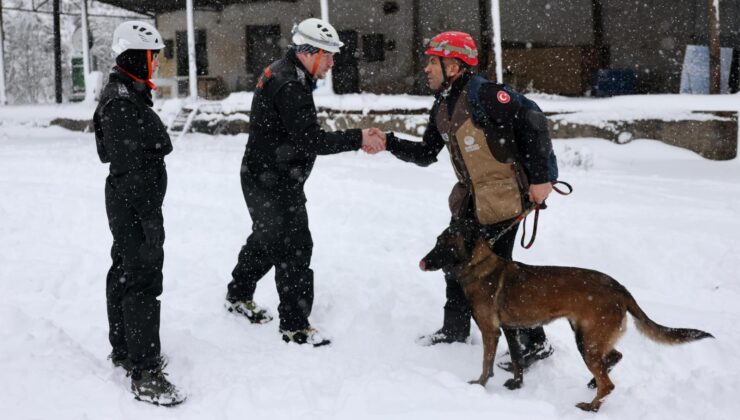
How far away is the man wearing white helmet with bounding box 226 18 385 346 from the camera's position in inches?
161

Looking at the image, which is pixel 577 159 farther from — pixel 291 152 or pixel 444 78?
pixel 291 152

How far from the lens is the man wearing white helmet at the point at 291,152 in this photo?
4.09 metres

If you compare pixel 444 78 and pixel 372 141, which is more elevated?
pixel 444 78

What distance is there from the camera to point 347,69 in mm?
19734

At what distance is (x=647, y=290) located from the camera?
548 centimetres

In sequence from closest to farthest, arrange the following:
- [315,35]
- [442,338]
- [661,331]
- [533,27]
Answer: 1. [661,331]
2. [315,35]
3. [442,338]
4. [533,27]

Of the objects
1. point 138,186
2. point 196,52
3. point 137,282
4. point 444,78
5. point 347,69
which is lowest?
point 137,282

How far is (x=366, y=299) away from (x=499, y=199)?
1766mm

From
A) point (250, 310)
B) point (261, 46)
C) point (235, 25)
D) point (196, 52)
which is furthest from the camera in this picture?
point (196, 52)

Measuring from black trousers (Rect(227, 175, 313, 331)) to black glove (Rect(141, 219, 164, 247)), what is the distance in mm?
881

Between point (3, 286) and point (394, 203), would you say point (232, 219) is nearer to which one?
point (394, 203)

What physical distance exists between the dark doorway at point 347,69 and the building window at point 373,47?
413mm

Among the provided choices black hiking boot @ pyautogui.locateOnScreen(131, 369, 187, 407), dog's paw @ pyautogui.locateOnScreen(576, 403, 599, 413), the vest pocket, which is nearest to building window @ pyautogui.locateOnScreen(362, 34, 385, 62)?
the vest pocket

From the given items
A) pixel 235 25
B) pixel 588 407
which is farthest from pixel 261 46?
pixel 588 407
